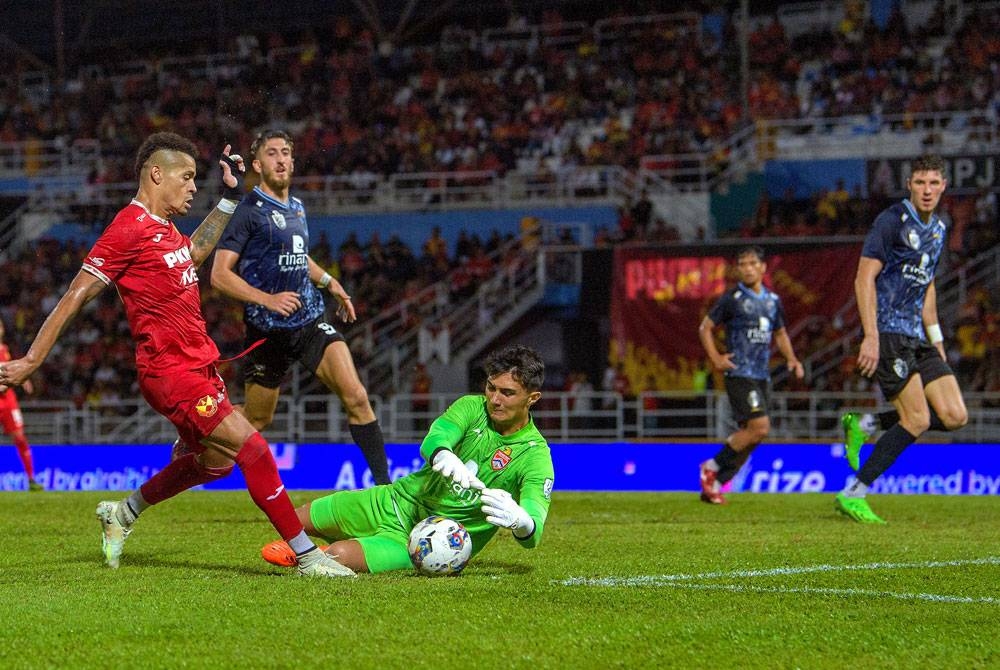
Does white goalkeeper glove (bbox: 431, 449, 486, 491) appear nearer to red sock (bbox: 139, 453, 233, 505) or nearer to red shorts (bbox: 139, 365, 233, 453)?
red shorts (bbox: 139, 365, 233, 453)

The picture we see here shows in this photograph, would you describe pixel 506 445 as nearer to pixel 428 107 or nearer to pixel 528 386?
pixel 528 386

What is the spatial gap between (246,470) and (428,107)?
29395 mm

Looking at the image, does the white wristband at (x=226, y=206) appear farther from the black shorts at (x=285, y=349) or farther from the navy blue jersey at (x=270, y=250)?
the black shorts at (x=285, y=349)

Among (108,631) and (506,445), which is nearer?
(108,631)

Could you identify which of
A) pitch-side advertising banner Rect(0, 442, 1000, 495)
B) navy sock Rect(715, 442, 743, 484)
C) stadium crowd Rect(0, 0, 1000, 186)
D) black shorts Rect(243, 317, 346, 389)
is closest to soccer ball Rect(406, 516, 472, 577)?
black shorts Rect(243, 317, 346, 389)

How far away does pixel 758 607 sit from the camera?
6.64m

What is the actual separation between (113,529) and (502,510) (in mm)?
2603

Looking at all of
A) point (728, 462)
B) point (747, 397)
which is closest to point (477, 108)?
point (747, 397)

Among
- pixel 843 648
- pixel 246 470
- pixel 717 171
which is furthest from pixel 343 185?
pixel 843 648

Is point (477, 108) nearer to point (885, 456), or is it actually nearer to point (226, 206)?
point (885, 456)

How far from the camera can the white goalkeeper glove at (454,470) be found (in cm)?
700

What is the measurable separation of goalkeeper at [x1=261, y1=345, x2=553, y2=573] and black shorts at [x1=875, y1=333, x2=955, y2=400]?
5.04 meters

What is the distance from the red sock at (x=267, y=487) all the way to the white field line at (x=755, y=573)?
4.72 feet

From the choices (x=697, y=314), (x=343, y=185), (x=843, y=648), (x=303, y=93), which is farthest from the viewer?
(x=303, y=93)
